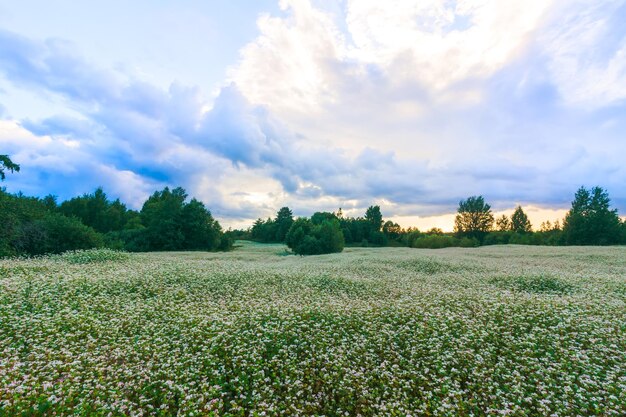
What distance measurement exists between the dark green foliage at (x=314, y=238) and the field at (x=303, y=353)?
1600 inches

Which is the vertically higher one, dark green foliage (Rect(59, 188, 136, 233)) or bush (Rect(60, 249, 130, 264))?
dark green foliage (Rect(59, 188, 136, 233))

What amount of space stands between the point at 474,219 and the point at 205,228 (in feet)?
307

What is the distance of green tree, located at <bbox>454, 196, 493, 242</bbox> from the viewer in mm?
112188

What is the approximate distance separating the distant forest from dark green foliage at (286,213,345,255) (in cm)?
17

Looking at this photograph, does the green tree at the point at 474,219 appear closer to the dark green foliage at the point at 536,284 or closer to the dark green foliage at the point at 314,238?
the dark green foliage at the point at 314,238

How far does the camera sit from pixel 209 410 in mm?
7199

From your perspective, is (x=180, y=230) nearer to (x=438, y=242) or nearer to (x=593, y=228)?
(x=438, y=242)

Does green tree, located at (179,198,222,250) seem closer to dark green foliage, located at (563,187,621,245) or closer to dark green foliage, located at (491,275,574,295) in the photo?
dark green foliage, located at (491,275,574,295)

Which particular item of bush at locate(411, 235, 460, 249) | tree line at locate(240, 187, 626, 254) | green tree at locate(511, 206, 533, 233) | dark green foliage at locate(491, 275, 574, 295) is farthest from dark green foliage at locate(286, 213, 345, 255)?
green tree at locate(511, 206, 533, 233)

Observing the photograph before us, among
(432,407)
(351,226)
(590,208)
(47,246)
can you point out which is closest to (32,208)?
(47,246)

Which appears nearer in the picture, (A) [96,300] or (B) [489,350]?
(B) [489,350]

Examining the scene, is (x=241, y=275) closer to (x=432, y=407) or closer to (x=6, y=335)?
(x=6, y=335)

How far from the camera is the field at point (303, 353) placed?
24.6ft

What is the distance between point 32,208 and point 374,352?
3805cm
